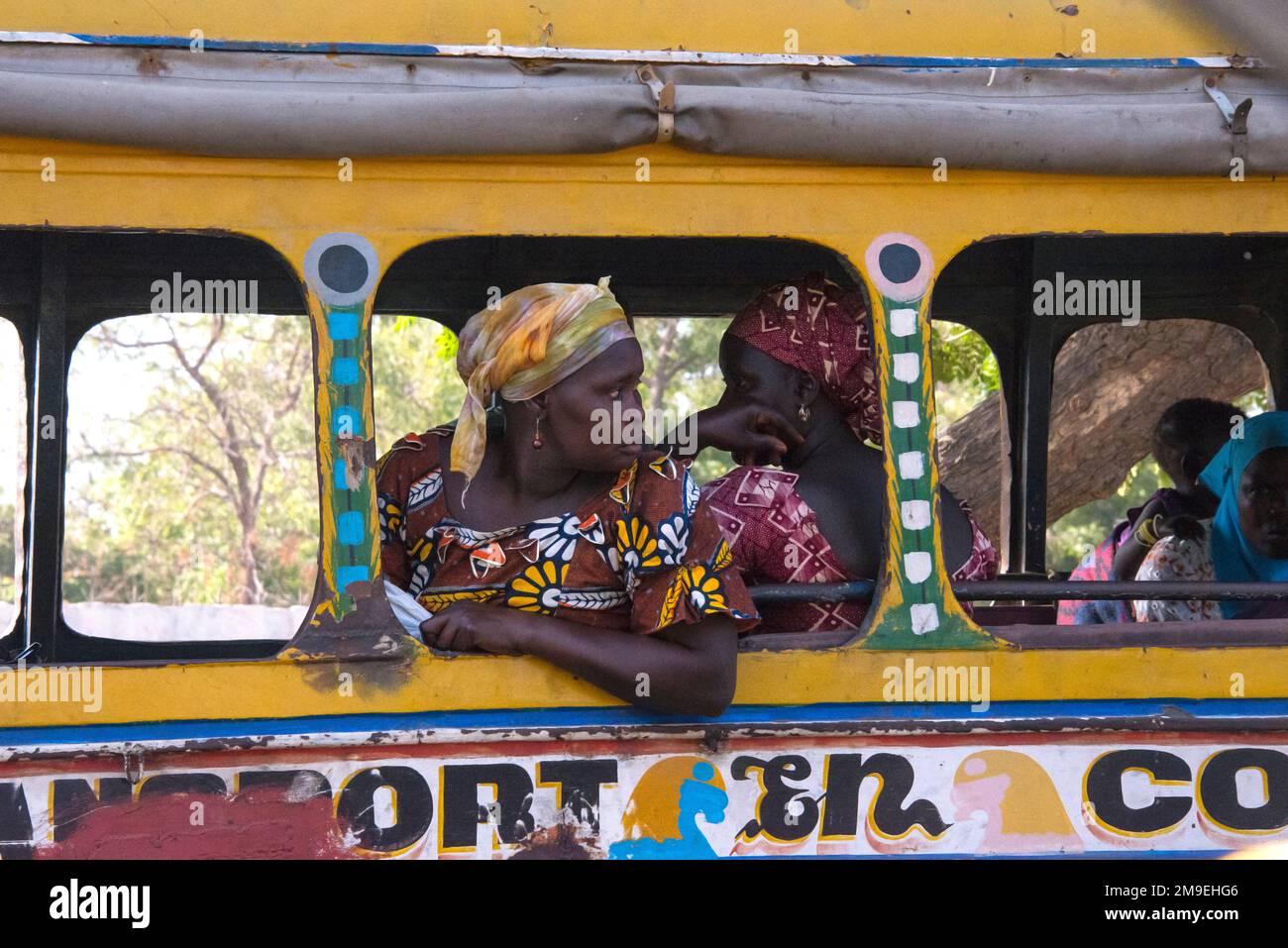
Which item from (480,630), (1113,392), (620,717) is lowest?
(620,717)

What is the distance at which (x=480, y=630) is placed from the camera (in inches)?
97.7

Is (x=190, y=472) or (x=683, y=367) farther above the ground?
(x=683, y=367)

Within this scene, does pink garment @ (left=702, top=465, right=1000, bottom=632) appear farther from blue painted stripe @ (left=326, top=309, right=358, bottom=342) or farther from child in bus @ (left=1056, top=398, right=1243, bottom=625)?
child in bus @ (left=1056, top=398, right=1243, bottom=625)

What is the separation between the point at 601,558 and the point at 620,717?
0.30 meters

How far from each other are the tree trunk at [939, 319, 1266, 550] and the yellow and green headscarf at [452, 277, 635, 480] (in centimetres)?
364


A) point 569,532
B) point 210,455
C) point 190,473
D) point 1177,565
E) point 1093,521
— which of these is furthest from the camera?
point 1093,521

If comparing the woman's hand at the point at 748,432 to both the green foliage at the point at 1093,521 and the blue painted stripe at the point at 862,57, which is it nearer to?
the blue painted stripe at the point at 862,57

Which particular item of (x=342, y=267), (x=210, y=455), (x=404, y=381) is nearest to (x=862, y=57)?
(x=342, y=267)

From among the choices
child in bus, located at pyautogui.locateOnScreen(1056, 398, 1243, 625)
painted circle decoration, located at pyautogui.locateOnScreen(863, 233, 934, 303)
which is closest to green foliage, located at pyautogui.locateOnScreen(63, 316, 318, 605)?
child in bus, located at pyautogui.locateOnScreen(1056, 398, 1243, 625)

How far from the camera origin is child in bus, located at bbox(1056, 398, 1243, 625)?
4246 millimetres

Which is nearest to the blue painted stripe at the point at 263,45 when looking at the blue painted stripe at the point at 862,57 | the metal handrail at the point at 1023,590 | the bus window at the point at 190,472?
the blue painted stripe at the point at 862,57

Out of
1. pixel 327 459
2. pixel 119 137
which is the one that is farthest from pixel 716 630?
pixel 119 137

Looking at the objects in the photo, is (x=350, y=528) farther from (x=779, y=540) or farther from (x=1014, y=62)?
(x=1014, y=62)

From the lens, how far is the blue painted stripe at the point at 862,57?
242 cm
